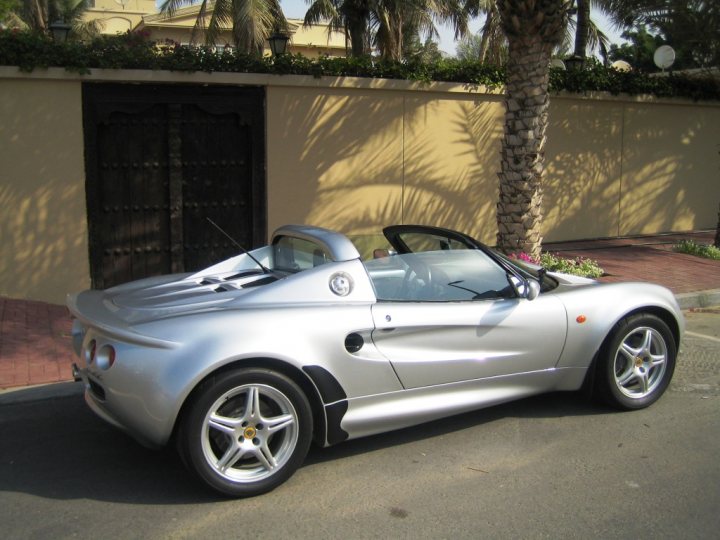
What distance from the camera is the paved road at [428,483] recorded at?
3545 mm

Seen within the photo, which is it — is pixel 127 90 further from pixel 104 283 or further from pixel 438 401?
pixel 438 401

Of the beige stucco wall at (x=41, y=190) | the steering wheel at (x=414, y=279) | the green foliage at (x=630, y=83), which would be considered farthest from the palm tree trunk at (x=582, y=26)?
the steering wheel at (x=414, y=279)

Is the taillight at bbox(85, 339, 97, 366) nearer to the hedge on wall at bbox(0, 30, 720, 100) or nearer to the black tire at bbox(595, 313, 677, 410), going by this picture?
the black tire at bbox(595, 313, 677, 410)

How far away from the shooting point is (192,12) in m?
31.5

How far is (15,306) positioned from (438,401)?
5.93 m

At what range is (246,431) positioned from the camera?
12.5ft

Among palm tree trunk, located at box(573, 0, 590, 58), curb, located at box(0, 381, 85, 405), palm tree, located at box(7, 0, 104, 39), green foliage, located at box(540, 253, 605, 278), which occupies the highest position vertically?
palm tree, located at box(7, 0, 104, 39)

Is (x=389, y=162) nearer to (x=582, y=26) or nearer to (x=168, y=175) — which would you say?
(x=168, y=175)

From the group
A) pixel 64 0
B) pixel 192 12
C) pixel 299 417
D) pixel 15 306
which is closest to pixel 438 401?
pixel 299 417

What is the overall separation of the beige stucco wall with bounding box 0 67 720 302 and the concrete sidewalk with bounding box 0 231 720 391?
1.56 feet

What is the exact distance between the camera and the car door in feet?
14.0

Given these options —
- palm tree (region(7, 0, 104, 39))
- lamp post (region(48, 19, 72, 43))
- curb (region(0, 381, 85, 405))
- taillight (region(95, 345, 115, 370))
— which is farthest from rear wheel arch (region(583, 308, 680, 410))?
palm tree (region(7, 0, 104, 39))

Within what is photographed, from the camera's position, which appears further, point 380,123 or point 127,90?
point 380,123

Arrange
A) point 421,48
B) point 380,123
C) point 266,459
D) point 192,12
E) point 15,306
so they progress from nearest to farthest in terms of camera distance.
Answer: point 266,459, point 15,306, point 380,123, point 192,12, point 421,48
